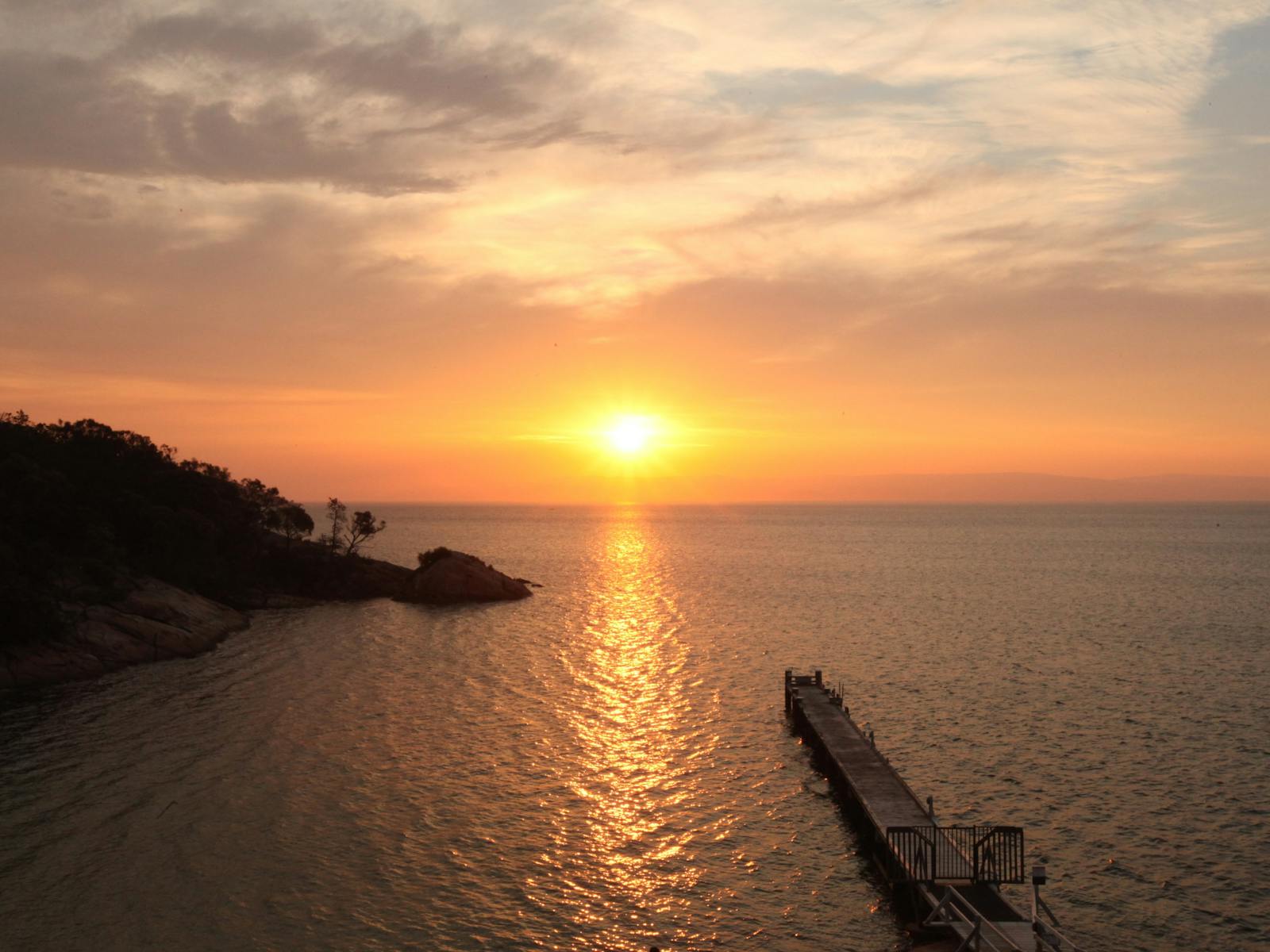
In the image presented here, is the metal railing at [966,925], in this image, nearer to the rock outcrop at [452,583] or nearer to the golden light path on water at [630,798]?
the golden light path on water at [630,798]

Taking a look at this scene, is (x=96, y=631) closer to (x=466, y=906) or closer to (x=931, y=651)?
(x=466, y=906)

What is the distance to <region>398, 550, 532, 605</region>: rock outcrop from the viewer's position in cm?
11044

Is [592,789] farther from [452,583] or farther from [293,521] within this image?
[293,521]

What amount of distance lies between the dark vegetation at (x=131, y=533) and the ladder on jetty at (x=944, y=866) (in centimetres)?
5485

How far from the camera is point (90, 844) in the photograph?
113 feet

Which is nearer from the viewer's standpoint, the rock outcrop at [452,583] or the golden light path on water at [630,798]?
the golden light path on water at [630,798]

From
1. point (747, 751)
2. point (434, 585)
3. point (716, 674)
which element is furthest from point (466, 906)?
point (434, 585)

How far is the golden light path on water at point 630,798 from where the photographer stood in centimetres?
3008

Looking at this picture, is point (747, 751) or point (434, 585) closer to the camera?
point (747, 751)

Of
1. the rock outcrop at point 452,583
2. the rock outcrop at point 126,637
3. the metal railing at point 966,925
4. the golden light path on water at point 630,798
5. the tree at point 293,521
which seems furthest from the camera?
the tree at point 293,521

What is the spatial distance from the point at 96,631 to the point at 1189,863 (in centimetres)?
6856

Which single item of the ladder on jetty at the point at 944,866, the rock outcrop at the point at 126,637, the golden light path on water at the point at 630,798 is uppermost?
the rock outcrop at the point at 126,637

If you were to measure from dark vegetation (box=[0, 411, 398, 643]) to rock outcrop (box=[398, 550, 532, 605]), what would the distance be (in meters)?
5.13

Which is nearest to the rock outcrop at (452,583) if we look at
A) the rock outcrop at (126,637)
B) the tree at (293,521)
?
the tree at (293,521)
